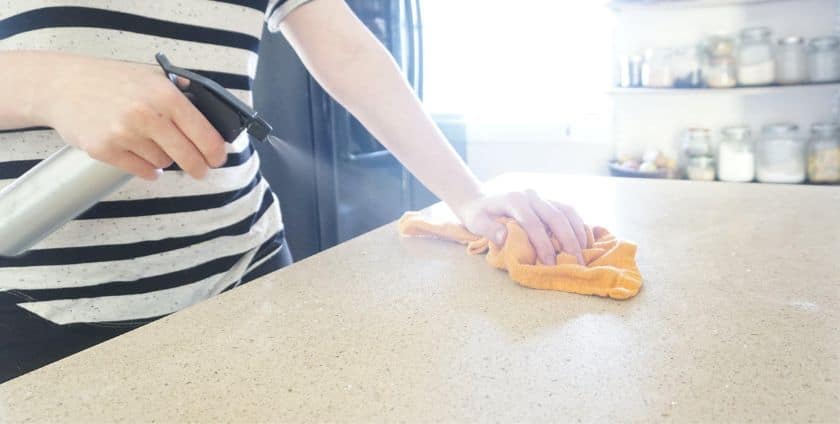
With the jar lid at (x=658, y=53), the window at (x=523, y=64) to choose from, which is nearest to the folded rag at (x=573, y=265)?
the jar lid at (x=658, y=53)

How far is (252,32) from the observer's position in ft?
2.41

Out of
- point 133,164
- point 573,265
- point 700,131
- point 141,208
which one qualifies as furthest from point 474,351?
point 700,131

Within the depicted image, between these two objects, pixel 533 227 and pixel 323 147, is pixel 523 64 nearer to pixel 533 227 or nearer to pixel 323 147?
pixel 323 147

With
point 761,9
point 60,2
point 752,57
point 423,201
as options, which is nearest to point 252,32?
point 60,2

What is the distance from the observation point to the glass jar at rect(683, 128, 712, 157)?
2150mm

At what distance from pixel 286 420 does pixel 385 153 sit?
178 centimetres

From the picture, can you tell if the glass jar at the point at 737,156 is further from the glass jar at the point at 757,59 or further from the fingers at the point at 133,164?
the fingers at the point at 133,164

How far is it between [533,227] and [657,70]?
1757 millimetres

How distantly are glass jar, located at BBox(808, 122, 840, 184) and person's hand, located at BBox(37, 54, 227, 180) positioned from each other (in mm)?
2031

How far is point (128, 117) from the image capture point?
44 cm

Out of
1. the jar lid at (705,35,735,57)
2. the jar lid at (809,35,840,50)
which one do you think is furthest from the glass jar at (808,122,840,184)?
the jar lid at (705,35,735,57)

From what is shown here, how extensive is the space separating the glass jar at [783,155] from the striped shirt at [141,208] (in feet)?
6.11

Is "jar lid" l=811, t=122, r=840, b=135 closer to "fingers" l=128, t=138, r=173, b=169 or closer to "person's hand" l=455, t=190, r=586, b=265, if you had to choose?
"person's hand" l=455, t=190, r=586, b=265

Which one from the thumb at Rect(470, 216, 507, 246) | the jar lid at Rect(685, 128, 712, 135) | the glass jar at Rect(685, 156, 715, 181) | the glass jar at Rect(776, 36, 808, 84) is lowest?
the glass jar at Rect(685, 156, 715, 181)
